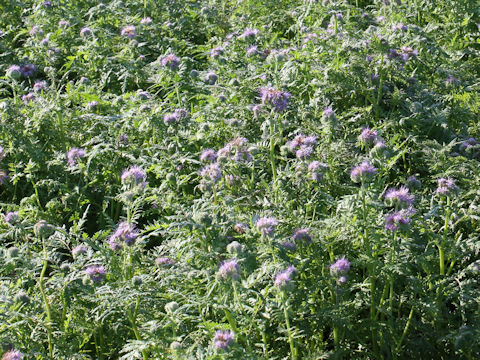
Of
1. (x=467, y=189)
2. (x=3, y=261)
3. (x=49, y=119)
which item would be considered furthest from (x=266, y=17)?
(x=3, y=261)

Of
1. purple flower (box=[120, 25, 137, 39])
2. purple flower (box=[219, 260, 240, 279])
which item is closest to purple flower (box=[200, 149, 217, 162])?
purple flower (box=[219, 260, 240, 279])

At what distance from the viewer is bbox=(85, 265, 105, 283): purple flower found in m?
3.00

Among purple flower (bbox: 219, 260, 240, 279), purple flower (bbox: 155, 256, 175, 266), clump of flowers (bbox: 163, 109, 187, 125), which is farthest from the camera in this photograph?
clump of flowers (bbox: 163, 109, 187, 125)

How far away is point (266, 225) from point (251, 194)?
31.4 inches

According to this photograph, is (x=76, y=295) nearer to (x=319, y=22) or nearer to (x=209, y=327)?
(x=209, y=327)

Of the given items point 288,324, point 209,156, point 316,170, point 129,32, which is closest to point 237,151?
point 209,156

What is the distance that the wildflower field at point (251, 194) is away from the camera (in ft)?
9.04

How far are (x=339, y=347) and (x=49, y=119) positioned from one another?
2725 mm

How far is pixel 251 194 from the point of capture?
3477 mm

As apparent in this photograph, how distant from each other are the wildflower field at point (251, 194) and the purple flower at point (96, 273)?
1 centimetres

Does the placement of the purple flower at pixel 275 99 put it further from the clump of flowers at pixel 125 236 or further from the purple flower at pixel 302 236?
the clump of flowers at pixel 125 236

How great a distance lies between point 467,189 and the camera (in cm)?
318

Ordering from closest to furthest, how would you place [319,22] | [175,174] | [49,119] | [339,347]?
[339,347]
[175,174]
[49,119]
[319,22]

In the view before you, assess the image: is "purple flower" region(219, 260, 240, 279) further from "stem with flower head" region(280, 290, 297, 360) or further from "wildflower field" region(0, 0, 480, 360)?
"stem with flower head" region(280, 290, 297, 360)
